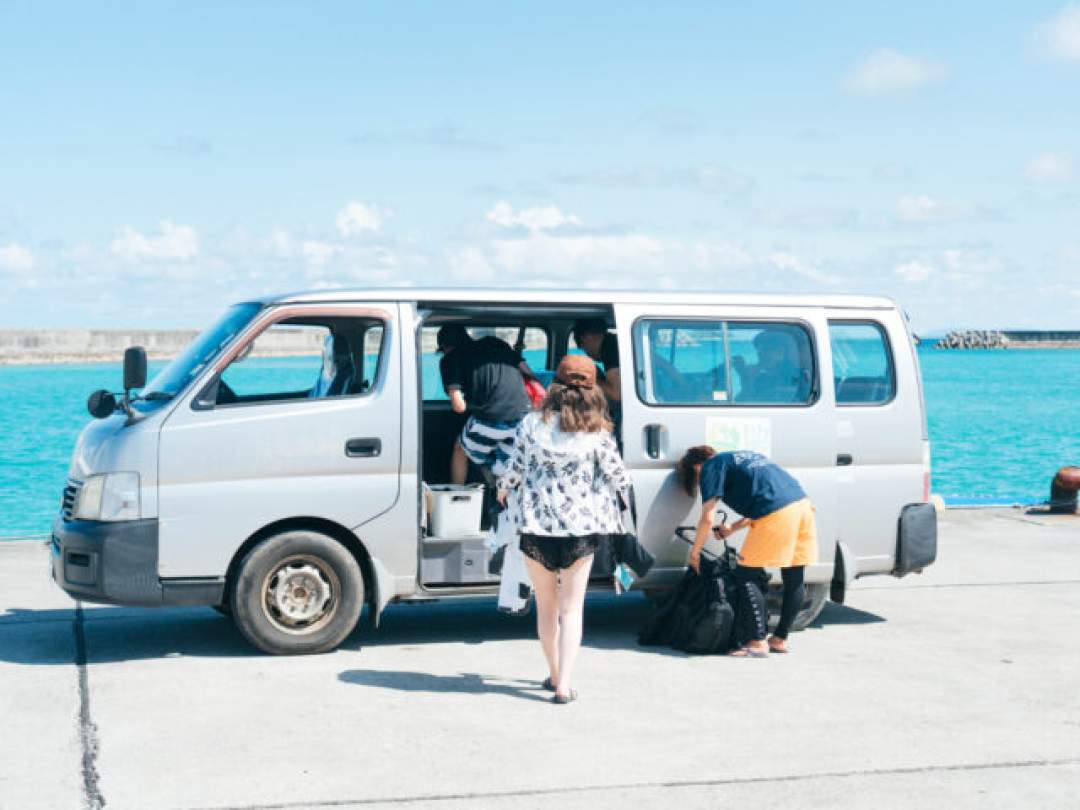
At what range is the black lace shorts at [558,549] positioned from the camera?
24.4 feet

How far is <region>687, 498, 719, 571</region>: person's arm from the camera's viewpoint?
8.71 m

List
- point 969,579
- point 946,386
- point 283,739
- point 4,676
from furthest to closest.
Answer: point 946,386
point 969,579
point 4,676
point 283,739

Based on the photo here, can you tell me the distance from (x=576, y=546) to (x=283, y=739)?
5.61 ft

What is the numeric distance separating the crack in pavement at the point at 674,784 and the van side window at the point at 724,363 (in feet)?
11.2

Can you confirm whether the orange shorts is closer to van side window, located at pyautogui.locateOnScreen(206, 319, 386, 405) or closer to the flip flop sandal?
the flip flop sandal

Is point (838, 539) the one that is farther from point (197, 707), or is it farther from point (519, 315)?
point (197, 707)

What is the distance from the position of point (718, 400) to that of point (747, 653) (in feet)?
5.30

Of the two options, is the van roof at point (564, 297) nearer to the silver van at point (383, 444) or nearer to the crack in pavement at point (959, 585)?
the silver van at point (383, 444)

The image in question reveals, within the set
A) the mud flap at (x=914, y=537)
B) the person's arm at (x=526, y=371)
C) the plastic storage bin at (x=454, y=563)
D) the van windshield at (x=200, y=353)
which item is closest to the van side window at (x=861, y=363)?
the mud flap at (x=914, y=537)

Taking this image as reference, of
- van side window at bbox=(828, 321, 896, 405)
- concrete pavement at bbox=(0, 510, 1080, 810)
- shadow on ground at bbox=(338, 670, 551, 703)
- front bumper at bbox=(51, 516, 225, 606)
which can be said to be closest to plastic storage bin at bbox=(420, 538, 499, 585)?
concrete pavement at bbox=(0, 510, 1080, 810)

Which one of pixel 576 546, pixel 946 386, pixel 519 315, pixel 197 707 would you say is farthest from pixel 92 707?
pixel 946 386

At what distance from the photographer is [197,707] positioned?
7473 mm

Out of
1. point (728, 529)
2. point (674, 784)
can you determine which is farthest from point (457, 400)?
point (674, 784)

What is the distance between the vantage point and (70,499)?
865 cm
